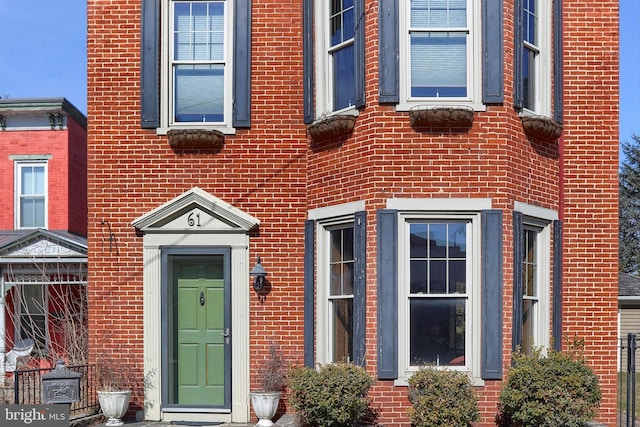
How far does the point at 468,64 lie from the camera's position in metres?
8.69

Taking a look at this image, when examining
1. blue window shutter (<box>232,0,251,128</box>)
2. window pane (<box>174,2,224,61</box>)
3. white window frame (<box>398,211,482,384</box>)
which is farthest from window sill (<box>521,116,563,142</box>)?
window pane (<box>174,2,224,61</box>)

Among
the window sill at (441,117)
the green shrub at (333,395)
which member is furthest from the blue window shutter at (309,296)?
the window sill at (441,117)

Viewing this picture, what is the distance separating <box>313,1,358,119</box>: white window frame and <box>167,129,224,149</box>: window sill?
1354mm

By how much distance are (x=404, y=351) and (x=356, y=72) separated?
135 inches

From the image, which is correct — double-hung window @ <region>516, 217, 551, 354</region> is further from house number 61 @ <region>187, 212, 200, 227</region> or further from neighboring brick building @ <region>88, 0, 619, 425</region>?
house number 61 @ <region>187, 212, 200, 227</region>

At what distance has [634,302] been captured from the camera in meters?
21.5

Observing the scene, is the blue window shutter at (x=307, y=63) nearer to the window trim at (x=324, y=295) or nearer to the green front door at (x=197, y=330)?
the window trim at (x=324, y=295)

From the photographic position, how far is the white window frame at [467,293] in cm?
840

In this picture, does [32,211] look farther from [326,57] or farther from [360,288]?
[360,288]

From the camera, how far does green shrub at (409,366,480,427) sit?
7.70m

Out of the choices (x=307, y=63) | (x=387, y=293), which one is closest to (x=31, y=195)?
(x=307, y=63)

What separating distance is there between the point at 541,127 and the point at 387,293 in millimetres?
2837

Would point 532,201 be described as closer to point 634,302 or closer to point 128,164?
point 128,164

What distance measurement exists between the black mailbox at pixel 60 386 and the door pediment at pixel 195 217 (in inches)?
80.9
